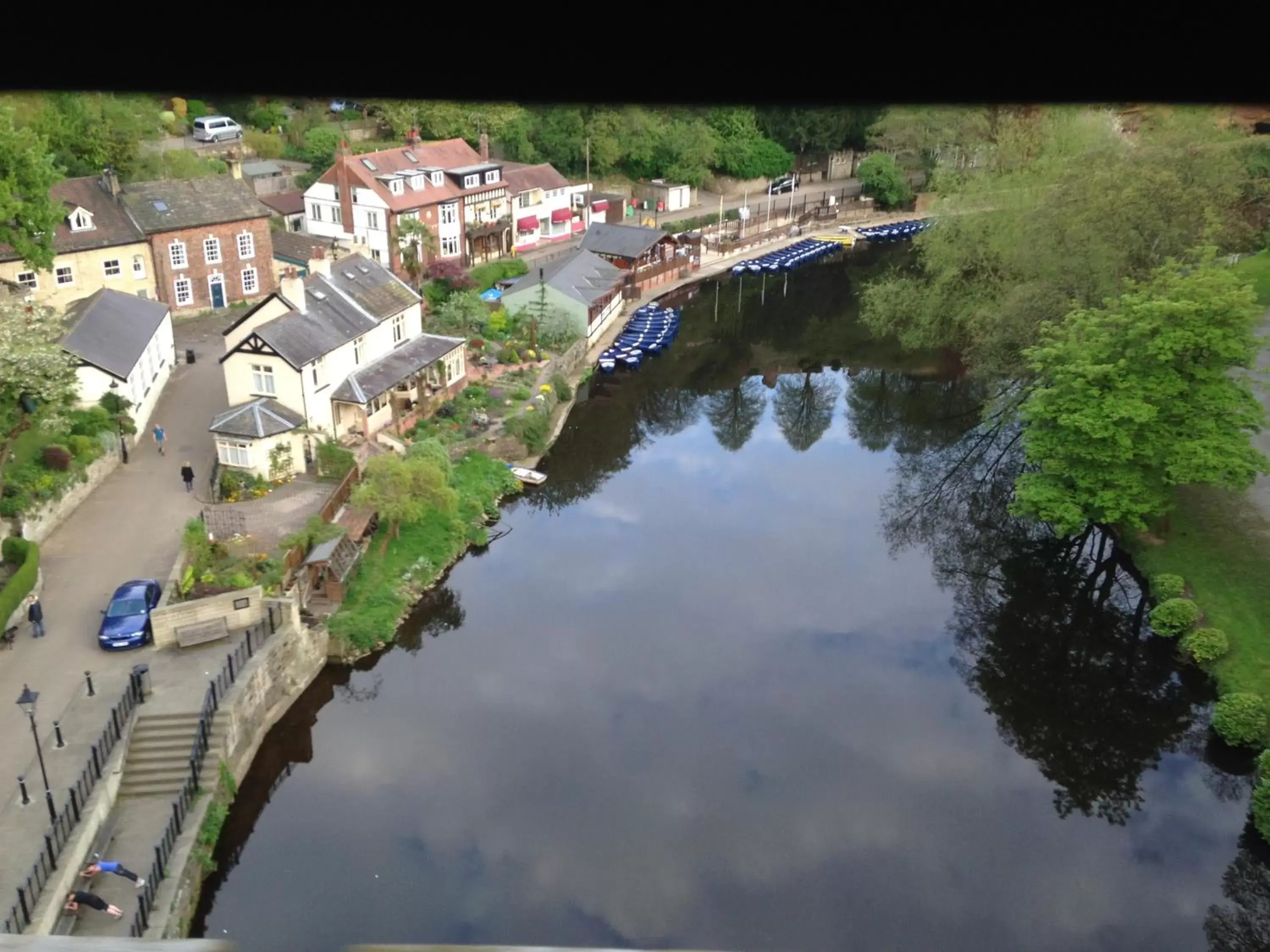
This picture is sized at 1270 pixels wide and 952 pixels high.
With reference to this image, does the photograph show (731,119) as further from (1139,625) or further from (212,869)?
(212,869)

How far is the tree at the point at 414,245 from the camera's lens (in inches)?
1506

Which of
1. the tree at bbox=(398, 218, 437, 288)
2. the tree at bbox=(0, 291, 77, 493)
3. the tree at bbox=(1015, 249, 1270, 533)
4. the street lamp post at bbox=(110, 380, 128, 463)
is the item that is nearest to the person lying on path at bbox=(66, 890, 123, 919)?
the tree at bbox=(0, 291, 77, 493)

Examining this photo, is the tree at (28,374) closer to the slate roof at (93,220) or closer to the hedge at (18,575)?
the hedge at (18,575)

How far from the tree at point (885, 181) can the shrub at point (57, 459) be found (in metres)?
44.5

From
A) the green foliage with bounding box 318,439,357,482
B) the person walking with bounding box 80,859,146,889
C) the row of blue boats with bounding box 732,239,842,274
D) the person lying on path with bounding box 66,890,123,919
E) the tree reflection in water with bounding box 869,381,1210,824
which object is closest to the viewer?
the person lying on path with bounding box 66,890,123,919

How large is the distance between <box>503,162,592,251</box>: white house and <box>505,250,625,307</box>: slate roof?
5463 mm

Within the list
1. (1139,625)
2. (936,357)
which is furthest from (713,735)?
(936,357)

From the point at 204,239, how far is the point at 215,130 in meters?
17.3

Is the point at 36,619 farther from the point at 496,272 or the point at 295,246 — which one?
the point at 496,272

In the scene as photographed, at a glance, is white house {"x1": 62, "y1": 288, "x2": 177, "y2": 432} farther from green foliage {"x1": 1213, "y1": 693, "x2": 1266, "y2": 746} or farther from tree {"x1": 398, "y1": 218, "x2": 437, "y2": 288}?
green foliage {"x1": 1213, "y1": 693, "x2": 1266, "y2": 746}

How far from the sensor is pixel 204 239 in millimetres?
33594

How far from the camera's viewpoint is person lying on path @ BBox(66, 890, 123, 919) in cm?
1338

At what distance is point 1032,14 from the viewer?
8.09 ft

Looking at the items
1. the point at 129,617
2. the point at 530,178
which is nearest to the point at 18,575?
the point at 129,617
